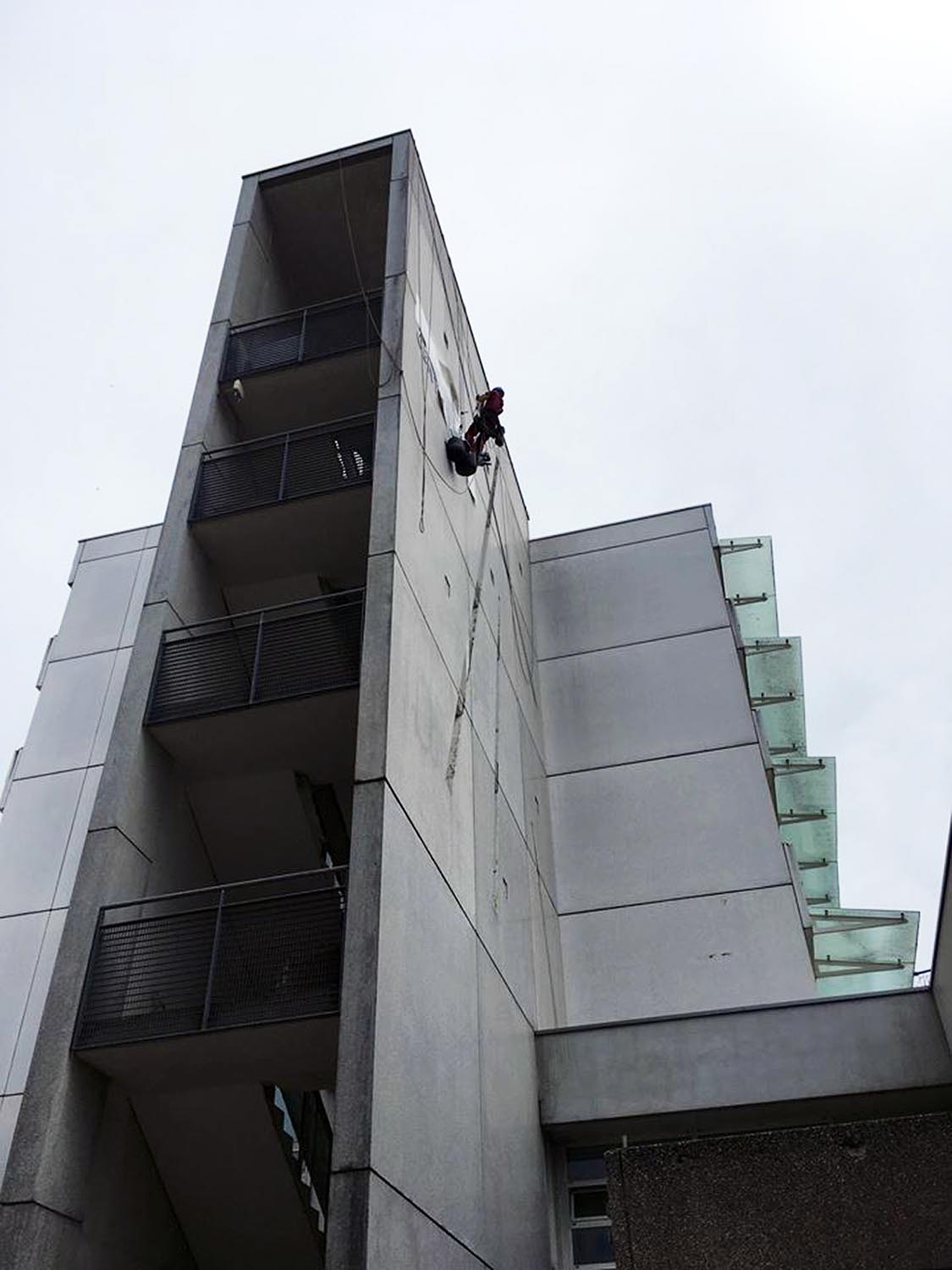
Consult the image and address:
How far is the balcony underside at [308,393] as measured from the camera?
13.3 m

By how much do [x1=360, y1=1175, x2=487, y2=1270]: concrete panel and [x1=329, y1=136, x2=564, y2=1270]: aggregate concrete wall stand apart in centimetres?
2

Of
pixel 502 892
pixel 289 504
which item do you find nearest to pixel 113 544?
pixel 289 504

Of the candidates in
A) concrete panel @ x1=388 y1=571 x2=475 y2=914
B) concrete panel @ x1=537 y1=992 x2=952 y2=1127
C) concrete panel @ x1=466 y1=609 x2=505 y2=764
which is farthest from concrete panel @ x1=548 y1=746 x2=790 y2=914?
concrete panel @ x1=388 y1=571 x2=475 y2=914

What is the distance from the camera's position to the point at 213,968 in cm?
830

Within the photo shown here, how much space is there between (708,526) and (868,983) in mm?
8619

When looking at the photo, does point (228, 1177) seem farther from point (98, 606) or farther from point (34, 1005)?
point (98, 606)

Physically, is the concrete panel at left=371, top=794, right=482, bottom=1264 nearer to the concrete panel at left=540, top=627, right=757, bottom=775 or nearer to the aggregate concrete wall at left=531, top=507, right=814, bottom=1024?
the aggregate concrete wall at left=531, top=507, right=814, bottom=1024

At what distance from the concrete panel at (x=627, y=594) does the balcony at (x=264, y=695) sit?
8.23 metres

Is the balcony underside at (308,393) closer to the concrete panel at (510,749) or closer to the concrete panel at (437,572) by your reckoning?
the concrete panel at (437,572)

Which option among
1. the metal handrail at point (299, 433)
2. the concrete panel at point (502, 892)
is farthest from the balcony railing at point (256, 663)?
the metal handrail at point (299, 433)

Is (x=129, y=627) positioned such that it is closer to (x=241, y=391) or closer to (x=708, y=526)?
(x=241, y=391)

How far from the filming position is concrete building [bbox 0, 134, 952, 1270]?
8141 mm

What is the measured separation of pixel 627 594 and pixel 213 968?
11835 millimetres

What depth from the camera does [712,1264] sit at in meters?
7.59
